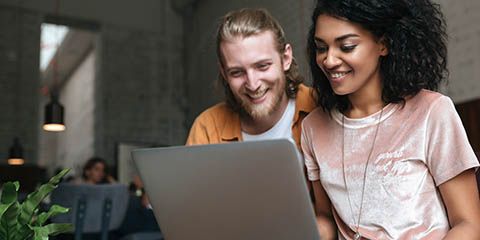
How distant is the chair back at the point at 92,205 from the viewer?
3.65 meters

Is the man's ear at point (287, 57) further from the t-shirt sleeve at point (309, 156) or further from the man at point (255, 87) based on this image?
the t-shirt sleeve at point (309, 156)

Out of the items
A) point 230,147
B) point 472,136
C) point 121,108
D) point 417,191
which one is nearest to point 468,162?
point 417,191

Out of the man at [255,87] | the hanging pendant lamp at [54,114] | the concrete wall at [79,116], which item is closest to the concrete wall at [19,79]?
the concrete wall at [79,116]

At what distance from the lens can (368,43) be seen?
122cm

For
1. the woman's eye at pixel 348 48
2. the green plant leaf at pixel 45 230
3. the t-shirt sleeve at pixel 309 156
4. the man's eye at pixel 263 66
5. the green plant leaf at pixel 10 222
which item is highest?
the woman's eye at pixel 348 48

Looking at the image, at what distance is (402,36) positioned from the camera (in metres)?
1.24

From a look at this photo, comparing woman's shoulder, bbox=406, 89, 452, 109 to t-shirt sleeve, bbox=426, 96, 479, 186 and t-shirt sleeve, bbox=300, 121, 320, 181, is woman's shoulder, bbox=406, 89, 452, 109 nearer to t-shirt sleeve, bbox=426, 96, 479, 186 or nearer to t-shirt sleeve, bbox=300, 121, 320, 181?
t-shirt sleeve, bbox=426, 96, 479, 186

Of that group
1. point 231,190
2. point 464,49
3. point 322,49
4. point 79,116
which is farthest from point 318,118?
point 79,116

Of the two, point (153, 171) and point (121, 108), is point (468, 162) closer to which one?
point (153, 171)

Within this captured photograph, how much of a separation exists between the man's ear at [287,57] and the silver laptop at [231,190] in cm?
77

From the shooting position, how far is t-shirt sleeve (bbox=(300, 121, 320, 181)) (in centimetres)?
138

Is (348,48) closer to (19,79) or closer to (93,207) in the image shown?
(93,207)

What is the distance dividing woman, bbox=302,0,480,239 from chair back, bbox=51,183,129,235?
104 inches

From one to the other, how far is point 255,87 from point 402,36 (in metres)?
0.50
